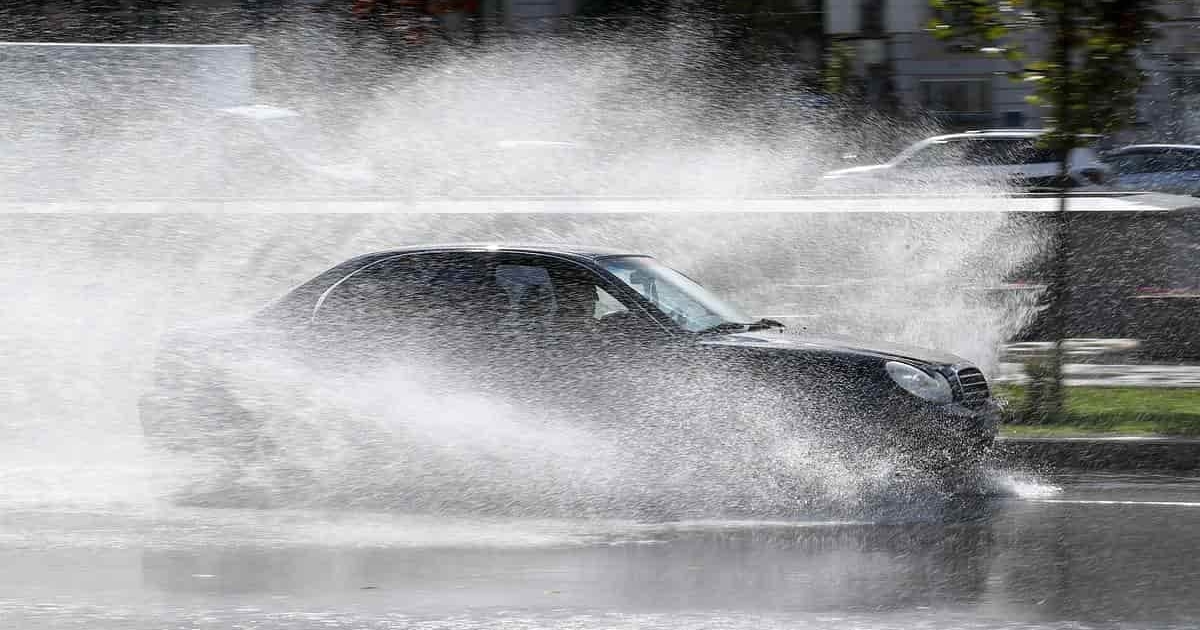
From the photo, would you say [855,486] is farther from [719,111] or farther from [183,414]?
[719,111]

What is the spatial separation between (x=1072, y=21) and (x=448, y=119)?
832 cm

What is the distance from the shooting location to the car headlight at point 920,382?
7250 mm

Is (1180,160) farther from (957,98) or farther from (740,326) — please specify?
(740,326)

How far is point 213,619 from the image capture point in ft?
16.7

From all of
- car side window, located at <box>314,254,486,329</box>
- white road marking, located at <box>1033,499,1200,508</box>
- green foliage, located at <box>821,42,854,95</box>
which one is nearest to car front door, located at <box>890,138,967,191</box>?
green foliage, located at <box>821,42,854,95</box>

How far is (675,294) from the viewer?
313 inches

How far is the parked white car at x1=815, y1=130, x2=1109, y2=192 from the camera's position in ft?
53.1

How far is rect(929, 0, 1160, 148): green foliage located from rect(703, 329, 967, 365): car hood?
9.94 feet

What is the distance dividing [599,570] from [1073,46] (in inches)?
229

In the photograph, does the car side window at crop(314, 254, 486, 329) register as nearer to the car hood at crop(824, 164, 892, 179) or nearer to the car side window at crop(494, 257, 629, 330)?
the car side window at crop(494, 257, 629, 330)

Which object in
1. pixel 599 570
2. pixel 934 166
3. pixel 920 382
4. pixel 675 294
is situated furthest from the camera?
pixel 934 166

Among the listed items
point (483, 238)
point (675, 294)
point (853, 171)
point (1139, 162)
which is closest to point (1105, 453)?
point (675, 294)

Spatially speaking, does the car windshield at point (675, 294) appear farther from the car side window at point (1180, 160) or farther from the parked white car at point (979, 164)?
the car side window at point (1180, 160)

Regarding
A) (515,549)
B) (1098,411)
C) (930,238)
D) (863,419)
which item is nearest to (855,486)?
(863,419)
